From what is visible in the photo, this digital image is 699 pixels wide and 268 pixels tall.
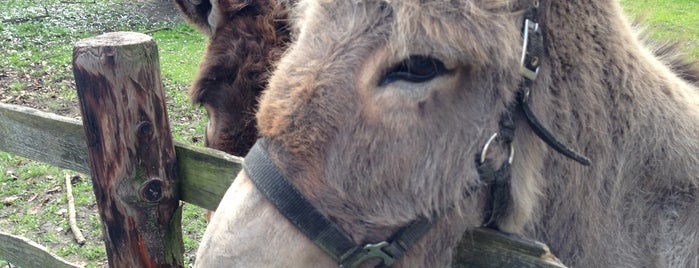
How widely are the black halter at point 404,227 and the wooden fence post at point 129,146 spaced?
734 mm

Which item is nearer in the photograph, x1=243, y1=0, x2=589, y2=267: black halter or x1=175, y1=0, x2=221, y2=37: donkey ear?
x1=243, y1=0, x2=589, y2=267: black halter

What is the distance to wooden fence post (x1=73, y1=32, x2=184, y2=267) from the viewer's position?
7.71ft

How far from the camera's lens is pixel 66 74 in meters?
10.7

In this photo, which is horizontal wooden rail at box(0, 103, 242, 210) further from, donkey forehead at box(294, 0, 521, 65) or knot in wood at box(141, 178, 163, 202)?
donkey forehead at box(294, 0, 521, 65)

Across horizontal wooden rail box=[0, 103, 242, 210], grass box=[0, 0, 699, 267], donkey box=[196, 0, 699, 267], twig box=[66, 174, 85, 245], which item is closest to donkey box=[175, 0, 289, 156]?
horizontal wooden rail box=[0, 103, 242, 210]

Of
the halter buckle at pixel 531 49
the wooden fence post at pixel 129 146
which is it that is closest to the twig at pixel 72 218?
the wooden fence post at pixel 129 146

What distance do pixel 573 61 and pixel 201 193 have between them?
172cm

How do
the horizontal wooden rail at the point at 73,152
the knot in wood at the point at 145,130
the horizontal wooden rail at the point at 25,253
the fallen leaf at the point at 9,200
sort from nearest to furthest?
the knot in wood at the point at 145,130 → the horizontal wooden rail at the point at 73,152 → the horizontal wooden rail at the point at 25,253 → the fallen leaf at the point at 9,200

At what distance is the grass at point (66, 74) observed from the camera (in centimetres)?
568

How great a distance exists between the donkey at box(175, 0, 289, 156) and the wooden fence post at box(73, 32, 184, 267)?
3.11 ft

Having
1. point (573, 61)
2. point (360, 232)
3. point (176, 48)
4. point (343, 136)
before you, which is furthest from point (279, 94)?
point (176, 48)

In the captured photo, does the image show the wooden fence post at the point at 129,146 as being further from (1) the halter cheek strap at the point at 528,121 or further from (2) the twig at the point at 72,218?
(2) the twig at the point at 72,218

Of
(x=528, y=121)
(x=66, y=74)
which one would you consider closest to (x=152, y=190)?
(x=528, y=121)

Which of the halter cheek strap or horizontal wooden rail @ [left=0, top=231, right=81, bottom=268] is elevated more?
the halter cheek strap
